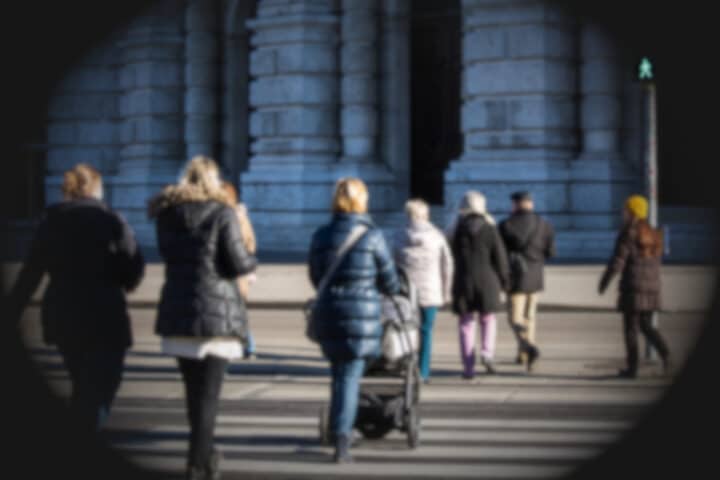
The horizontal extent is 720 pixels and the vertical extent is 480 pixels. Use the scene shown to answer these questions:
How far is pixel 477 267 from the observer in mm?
12727

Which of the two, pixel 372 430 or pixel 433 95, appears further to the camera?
pixel 433 95

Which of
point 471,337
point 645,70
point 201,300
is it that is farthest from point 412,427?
point 645,70

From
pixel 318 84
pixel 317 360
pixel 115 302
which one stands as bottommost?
pixel 317 360

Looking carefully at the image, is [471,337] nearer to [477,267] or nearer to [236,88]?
[477,267]

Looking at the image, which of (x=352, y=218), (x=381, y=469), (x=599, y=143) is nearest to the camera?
(x=381, y=469)

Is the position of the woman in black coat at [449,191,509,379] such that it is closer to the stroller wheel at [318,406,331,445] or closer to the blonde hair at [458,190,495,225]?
the blonde hair at [458,190,495,225]

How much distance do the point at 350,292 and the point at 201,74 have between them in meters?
23.9

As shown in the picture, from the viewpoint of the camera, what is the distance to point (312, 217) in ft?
93.6

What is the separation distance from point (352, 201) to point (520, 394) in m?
3.36

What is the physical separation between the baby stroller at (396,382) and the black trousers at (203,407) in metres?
1.30

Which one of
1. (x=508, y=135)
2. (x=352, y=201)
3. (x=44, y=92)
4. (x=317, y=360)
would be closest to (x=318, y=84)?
(x=508, y=135)

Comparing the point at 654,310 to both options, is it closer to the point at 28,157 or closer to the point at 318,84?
the point at 318,84

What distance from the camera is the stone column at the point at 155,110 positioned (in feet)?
106

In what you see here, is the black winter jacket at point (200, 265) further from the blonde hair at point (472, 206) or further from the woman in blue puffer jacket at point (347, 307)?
the blonde hair at point (472, 206)
